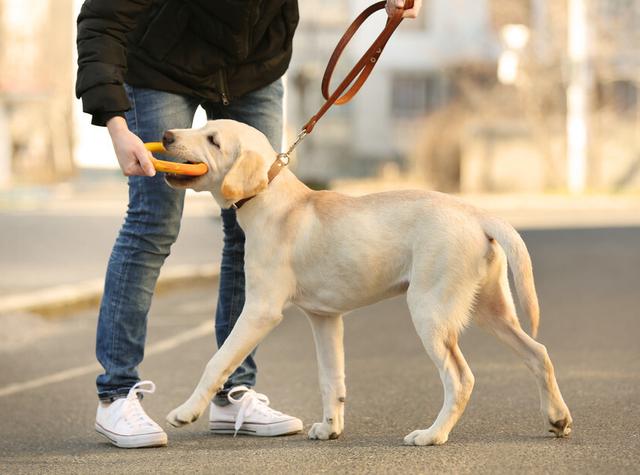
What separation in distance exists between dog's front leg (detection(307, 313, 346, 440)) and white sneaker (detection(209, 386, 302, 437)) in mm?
162

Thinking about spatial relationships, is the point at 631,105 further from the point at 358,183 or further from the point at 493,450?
the point at 493,450

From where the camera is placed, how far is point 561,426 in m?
4.87

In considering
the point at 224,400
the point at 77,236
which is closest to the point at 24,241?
the point at 77,236

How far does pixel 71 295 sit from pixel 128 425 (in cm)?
594

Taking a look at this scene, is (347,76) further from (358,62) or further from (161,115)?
(161,115)

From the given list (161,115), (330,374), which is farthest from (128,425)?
(161,115)

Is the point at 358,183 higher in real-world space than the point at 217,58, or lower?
lower

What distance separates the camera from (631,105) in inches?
1553

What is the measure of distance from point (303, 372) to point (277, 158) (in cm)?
248

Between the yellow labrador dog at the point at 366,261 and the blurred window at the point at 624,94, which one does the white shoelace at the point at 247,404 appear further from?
the blurred window at the point at 624,94

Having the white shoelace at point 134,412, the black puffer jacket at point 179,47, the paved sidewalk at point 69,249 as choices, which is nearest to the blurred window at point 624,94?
the paved sidewalk at point 69,249

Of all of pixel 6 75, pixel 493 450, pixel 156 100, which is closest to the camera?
pixel 493 450

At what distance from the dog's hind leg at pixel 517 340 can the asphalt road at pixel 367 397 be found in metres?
0.10

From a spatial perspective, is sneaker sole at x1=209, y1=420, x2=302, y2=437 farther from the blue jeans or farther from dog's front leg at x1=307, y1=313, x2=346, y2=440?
the blue jeans
